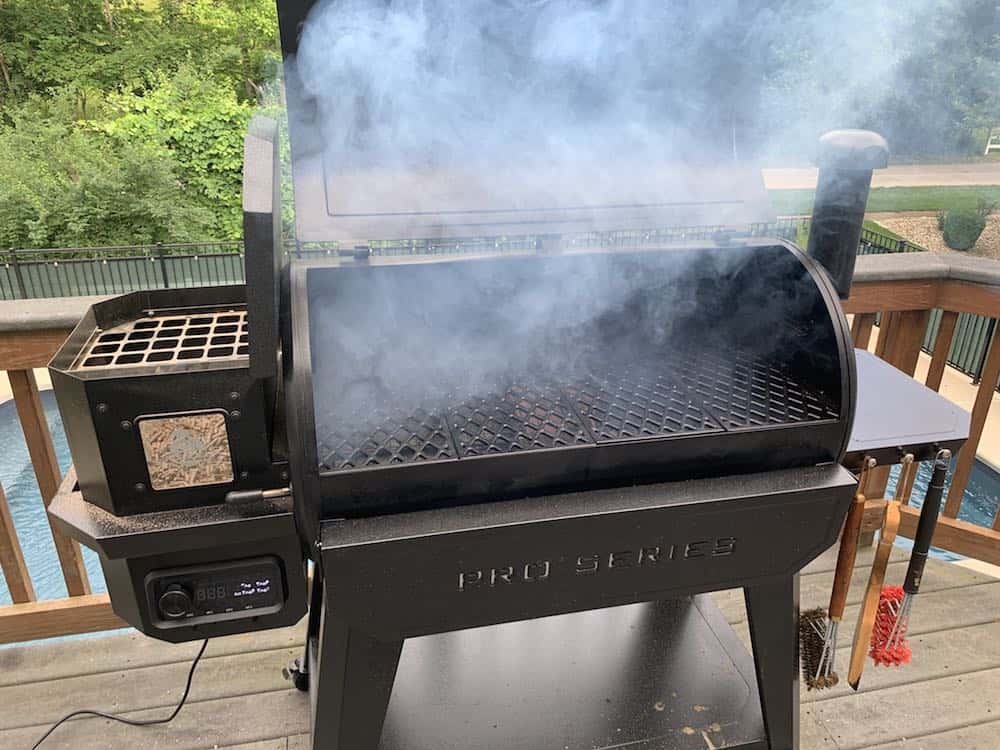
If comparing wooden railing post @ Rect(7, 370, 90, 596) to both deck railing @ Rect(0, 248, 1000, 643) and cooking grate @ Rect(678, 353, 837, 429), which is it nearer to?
deck railing @ Rect(0, 248, 1000, 643)

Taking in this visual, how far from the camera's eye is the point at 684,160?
121 cm

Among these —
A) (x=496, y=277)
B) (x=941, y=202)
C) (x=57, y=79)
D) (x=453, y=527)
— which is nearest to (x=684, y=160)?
(x=496, y=277)

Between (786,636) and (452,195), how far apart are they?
37.6 inches

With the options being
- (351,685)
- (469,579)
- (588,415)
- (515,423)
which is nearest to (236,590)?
(351,685)

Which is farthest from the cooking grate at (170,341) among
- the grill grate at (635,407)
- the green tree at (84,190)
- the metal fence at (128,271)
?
the green tree at (84,190)

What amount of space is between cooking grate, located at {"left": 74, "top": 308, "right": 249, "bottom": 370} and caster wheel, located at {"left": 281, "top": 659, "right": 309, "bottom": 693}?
0.88 metres

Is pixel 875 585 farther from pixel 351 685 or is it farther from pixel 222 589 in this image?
pixel 222 589

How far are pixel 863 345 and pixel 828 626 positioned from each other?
105 cm

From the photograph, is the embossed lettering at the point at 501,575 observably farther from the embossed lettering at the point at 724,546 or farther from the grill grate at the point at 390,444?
the embossed lettering at the point at 724,546

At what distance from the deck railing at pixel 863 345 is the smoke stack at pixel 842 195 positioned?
2.13 feet

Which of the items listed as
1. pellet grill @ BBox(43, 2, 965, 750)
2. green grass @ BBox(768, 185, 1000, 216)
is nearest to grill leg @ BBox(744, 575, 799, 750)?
pellet grill @ BBox(43, 2, 965, 750)

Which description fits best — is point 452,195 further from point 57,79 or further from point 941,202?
point 57,79

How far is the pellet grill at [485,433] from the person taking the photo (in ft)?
2.81

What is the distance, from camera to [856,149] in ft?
3.42
